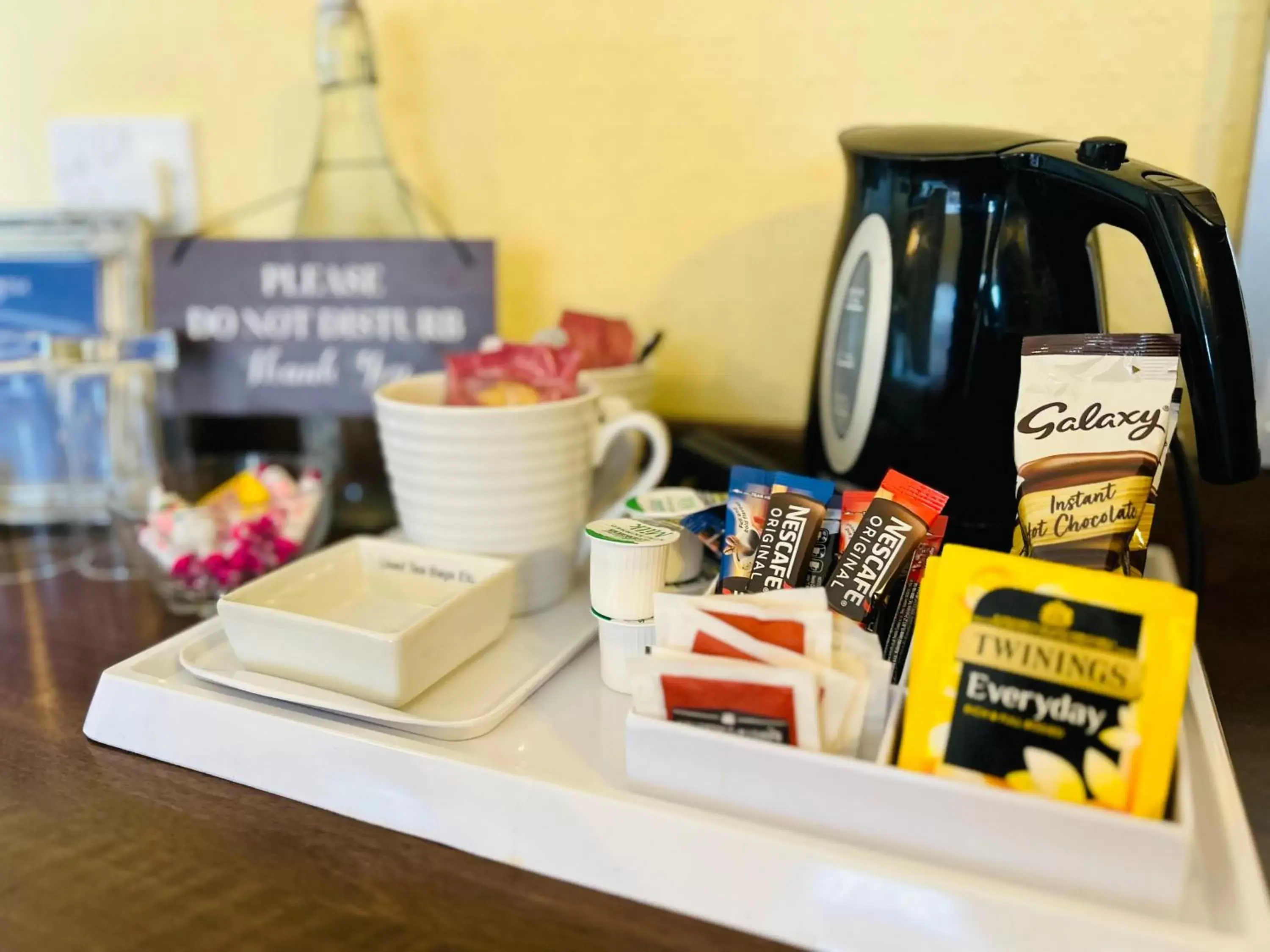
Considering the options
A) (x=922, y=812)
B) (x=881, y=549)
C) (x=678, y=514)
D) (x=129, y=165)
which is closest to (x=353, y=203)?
(x=129, y=165)

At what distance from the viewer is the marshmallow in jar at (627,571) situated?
0.55m

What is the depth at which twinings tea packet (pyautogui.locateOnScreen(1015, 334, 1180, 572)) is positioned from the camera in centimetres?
50

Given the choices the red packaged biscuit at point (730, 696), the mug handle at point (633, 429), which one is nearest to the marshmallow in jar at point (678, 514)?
the mug handle at point (633, 429)

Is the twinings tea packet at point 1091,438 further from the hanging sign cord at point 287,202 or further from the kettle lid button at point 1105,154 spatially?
the hanging sign cord at point 287,202

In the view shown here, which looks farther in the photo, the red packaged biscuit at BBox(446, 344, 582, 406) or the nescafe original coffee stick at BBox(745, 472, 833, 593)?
the red packaged biscuit at BBox(446, 344, 582, 406)

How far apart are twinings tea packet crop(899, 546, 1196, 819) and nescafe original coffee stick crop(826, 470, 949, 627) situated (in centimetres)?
8

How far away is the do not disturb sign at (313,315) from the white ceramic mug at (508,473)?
168mm

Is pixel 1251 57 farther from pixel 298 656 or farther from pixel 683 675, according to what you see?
pixel 298 656

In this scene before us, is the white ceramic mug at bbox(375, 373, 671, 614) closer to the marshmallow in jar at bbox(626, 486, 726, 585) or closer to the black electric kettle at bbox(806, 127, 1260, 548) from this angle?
the marshmallow in jar at bbox(626, 486, 726, 585)

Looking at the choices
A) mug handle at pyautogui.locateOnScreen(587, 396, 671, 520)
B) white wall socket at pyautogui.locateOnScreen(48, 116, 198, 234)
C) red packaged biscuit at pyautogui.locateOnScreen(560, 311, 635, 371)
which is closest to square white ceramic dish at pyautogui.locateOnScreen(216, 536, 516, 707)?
mug handle at pyautogui.locateOnScreen(587, 396, 671, 520)

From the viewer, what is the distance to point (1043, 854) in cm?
40

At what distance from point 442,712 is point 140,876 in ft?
0.52

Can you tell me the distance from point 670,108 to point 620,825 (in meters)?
0.61

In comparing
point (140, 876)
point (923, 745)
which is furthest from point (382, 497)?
point (923, 745)
